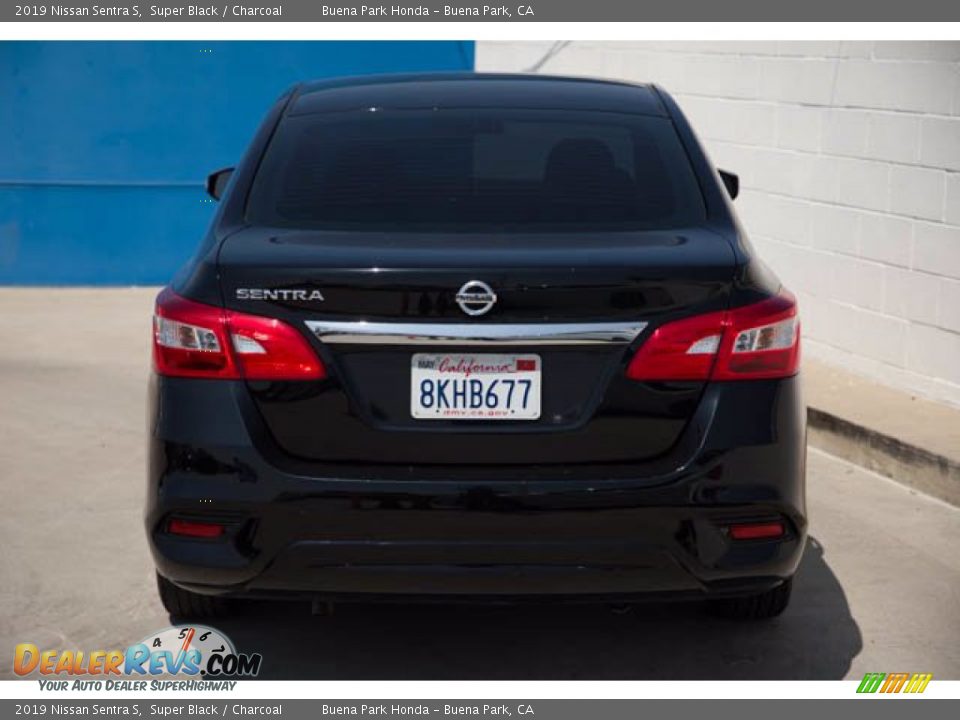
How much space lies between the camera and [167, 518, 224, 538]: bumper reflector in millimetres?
4227

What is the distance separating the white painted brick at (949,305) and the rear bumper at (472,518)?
3.79 metres

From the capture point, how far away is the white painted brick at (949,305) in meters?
7.79

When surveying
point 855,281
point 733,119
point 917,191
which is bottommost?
point 855,281

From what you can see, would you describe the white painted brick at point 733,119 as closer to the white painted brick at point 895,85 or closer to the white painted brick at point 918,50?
the white painted brick at point 895,85

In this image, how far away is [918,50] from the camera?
7.93 meters

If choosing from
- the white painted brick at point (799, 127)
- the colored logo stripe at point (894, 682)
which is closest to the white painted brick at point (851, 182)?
the white painted brick at point (799, 127)

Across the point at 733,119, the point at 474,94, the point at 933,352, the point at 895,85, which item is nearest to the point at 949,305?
the point at 933,352

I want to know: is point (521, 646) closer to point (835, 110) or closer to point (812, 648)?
point (812, 648)

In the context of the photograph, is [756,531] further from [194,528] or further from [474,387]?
[194,528]

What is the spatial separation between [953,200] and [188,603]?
14.3ft

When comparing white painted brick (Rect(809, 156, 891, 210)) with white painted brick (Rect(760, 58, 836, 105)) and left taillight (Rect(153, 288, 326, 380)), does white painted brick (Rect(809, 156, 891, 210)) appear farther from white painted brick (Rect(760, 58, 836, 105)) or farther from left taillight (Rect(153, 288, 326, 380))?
left taillight (Rect(153, 288, 326, 380))

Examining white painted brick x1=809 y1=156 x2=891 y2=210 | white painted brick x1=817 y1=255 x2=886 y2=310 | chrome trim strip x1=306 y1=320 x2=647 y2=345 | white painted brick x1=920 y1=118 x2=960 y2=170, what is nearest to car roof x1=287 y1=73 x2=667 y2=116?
chrome trim strip x1=306 y1=320 x2=647 y2=345
